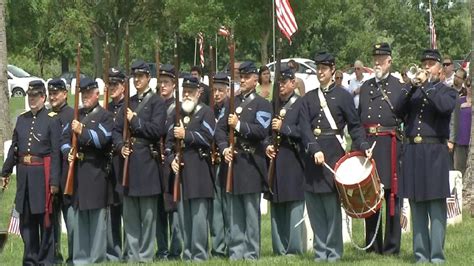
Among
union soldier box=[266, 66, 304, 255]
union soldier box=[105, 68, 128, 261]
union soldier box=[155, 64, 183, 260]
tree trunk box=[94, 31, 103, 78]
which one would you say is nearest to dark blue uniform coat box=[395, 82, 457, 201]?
union soldier box=[266, 66, 304, 255]

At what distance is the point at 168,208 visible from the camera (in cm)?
1162

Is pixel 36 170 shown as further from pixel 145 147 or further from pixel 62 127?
pixel 145 147

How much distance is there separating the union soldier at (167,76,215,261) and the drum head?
1599 mm

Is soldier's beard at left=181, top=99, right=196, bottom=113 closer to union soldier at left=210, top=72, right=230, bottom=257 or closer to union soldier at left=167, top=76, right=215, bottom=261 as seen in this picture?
union soldier at left=167, top=76, right=215, bottom=261

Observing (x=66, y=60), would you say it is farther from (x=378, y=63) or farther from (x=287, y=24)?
(x=378, y=63)

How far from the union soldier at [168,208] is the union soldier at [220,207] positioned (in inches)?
15.6

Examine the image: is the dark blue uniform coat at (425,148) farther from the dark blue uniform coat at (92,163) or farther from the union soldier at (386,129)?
the dark blue uniform coat at (92,163)

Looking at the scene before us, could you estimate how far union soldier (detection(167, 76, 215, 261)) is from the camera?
37.6 feet

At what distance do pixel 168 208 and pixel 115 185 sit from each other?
24.2 inches

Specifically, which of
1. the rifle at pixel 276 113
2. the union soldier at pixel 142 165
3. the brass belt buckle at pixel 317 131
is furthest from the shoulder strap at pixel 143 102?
the brass belt buckle at pixel 317 131

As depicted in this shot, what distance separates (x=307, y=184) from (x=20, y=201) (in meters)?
3.02

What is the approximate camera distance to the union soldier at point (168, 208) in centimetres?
1161

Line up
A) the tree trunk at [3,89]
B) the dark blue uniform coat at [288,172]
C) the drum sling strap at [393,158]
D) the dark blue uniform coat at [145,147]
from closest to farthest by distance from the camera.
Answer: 1. the dark blue uniform coat at [145,147]
2. the drum sling strap at [393,158]
3. the dark blue uniform coat at [288,172]
4. the tree trunk at [3,89]

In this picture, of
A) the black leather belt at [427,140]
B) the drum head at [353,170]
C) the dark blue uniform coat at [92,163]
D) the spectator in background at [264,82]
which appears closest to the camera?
the drum head at [353,170]
